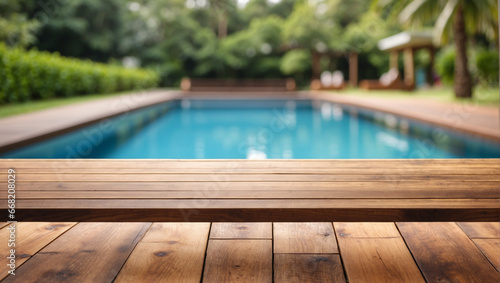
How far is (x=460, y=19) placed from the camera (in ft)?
30.3

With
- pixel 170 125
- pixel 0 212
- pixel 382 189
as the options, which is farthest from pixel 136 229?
pixel 170 125

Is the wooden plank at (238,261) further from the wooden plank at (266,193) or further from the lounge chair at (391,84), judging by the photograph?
the lounge chair at (391,84)

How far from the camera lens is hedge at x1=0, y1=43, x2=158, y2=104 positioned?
8.16 m

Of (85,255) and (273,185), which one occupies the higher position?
(273,185)

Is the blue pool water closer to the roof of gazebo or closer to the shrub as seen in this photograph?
the shrub

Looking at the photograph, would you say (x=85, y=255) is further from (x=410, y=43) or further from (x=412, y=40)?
(x=410, y=43)

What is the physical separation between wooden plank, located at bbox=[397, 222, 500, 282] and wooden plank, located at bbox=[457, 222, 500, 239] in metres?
0.03

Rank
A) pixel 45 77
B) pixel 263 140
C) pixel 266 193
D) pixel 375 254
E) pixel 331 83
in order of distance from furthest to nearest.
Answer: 1. pixel 331 83
2. pixel 45 77
3. pixel 263 140
4. pixel 375 254
5. pixel 266 193

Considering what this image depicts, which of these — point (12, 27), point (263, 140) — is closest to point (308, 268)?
point (263, 140)

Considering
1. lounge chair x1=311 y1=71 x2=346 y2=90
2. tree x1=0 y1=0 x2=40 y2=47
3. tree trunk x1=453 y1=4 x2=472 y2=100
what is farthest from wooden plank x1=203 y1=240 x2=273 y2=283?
lounge chair x1=311 y1=71 x2=346 y2=90

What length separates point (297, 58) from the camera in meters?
18.3

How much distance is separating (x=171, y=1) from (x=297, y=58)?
6.28 m

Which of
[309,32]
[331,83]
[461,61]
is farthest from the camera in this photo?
[309,32]

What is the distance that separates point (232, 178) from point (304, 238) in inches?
18.4
